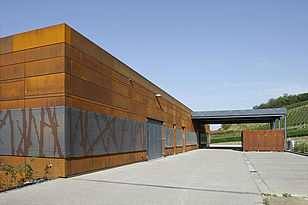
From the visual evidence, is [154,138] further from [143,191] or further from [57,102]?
[143,191]

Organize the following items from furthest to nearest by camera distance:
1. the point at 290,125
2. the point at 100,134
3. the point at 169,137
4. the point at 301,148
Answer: the point at 290,125, the point at 301,148, the point at 169,137, the point at 100,134

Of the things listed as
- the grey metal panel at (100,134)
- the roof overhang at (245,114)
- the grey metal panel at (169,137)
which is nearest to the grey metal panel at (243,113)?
the roof overhang at (245,114)

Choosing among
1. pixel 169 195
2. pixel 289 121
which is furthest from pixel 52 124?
pixel 289 121

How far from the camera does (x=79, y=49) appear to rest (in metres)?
11.8

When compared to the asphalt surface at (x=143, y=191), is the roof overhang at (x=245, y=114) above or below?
above

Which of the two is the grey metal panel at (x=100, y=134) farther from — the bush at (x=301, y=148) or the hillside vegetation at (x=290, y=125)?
the hillside vegetation at (x=290, y=125)

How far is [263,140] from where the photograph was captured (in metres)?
32.3

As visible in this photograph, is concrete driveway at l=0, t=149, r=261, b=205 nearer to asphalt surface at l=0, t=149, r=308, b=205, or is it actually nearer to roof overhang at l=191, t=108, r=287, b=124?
asphalt surface at l=0, t=149, r=308, b=205

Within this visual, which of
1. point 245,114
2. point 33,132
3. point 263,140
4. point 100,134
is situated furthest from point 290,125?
point 33,132

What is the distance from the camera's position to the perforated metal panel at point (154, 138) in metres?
20.1

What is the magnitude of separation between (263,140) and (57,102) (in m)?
27.3

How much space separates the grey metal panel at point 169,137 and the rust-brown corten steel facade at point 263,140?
35.6 ft

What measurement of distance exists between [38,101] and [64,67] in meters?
1.76

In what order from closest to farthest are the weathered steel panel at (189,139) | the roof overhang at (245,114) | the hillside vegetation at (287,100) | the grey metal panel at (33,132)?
1. the grey metal panel at (33,132)
2. the roof overhang at (245,114)
3. the weathered steel panel at (189,139)
4. the hillside vegetation at (287,100)
